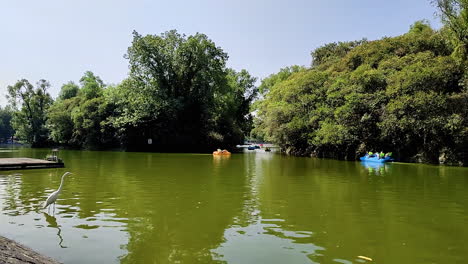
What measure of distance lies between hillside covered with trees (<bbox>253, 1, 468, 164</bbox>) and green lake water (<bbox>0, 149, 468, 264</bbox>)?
58.8ft

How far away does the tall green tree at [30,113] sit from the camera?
254ft

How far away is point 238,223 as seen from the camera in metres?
9.35

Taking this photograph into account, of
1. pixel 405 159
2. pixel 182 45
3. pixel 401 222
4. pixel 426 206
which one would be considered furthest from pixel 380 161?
pixel 182 45

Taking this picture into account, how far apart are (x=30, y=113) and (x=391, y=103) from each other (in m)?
76.4

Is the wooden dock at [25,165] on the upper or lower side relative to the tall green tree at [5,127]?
lower

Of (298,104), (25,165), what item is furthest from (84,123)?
(25,165)

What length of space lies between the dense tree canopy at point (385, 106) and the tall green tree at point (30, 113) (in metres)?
54.5

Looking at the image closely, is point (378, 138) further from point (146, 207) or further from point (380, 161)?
point (146, 207)

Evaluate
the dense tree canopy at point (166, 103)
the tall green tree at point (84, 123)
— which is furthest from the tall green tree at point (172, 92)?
the tall green tree at point (84, 123)

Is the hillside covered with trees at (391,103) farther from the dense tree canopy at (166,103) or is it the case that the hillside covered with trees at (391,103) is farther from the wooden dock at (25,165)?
the wooden dock at (25,165)

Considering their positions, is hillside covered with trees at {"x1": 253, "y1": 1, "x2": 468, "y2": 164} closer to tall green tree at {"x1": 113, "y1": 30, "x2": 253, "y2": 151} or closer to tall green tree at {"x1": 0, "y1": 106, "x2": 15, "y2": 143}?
tall green tree at {"x1": 113, "y1": 30, "x2": 253, "y2": 151}

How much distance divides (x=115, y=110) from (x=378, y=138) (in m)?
42.2

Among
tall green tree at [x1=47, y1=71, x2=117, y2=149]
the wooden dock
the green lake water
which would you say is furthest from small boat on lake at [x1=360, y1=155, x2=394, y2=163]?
tall green tree at [x1=47, y1=71, x2=117, y2=149]

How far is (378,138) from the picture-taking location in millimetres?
37094
